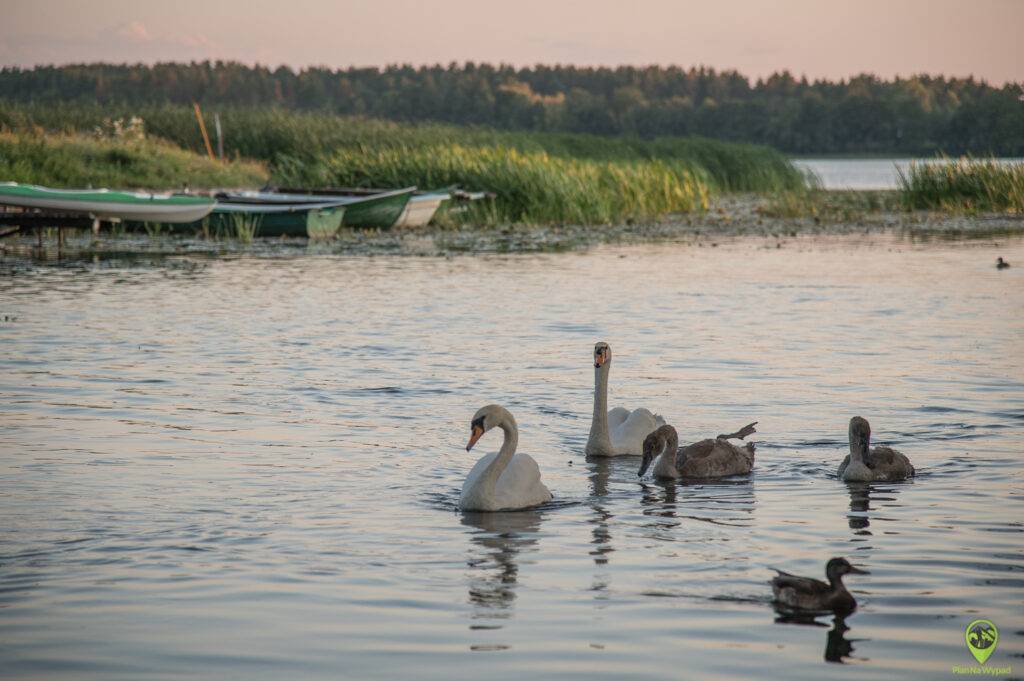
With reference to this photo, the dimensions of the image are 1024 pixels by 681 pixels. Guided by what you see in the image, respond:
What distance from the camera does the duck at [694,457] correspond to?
10188mm

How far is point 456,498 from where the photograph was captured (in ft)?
31.8

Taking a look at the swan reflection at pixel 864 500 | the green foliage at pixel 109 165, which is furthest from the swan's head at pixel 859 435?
the green foliage at pixel 109 165

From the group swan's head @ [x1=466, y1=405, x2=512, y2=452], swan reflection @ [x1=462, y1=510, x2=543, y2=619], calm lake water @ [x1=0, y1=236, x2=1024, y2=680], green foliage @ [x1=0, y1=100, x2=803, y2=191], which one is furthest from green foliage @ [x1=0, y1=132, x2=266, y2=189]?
swan reflection @ [x1=462, y1=510, x2=543, y2=619]

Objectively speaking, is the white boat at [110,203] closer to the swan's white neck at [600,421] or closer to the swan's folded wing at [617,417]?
the swan's folded wing at [617,417]

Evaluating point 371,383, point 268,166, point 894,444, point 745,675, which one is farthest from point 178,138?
point 745,675

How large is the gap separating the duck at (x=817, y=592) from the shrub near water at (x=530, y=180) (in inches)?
1170

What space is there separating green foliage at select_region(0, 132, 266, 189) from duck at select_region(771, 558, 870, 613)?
113 feet

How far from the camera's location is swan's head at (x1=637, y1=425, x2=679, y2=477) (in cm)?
1027

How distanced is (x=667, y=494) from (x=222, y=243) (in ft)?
78.9

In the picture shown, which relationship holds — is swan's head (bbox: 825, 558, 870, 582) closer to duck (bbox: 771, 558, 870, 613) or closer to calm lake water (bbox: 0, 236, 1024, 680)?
duck (bbox: 771, 558, 870, 613)

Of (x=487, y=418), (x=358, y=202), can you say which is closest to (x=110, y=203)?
(x=358, y=202)

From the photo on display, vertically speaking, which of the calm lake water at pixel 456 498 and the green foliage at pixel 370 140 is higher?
the green foliage at pixel 370 140

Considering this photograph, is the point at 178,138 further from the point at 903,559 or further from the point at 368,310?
the point at 903,559

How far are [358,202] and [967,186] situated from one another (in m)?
17.8
